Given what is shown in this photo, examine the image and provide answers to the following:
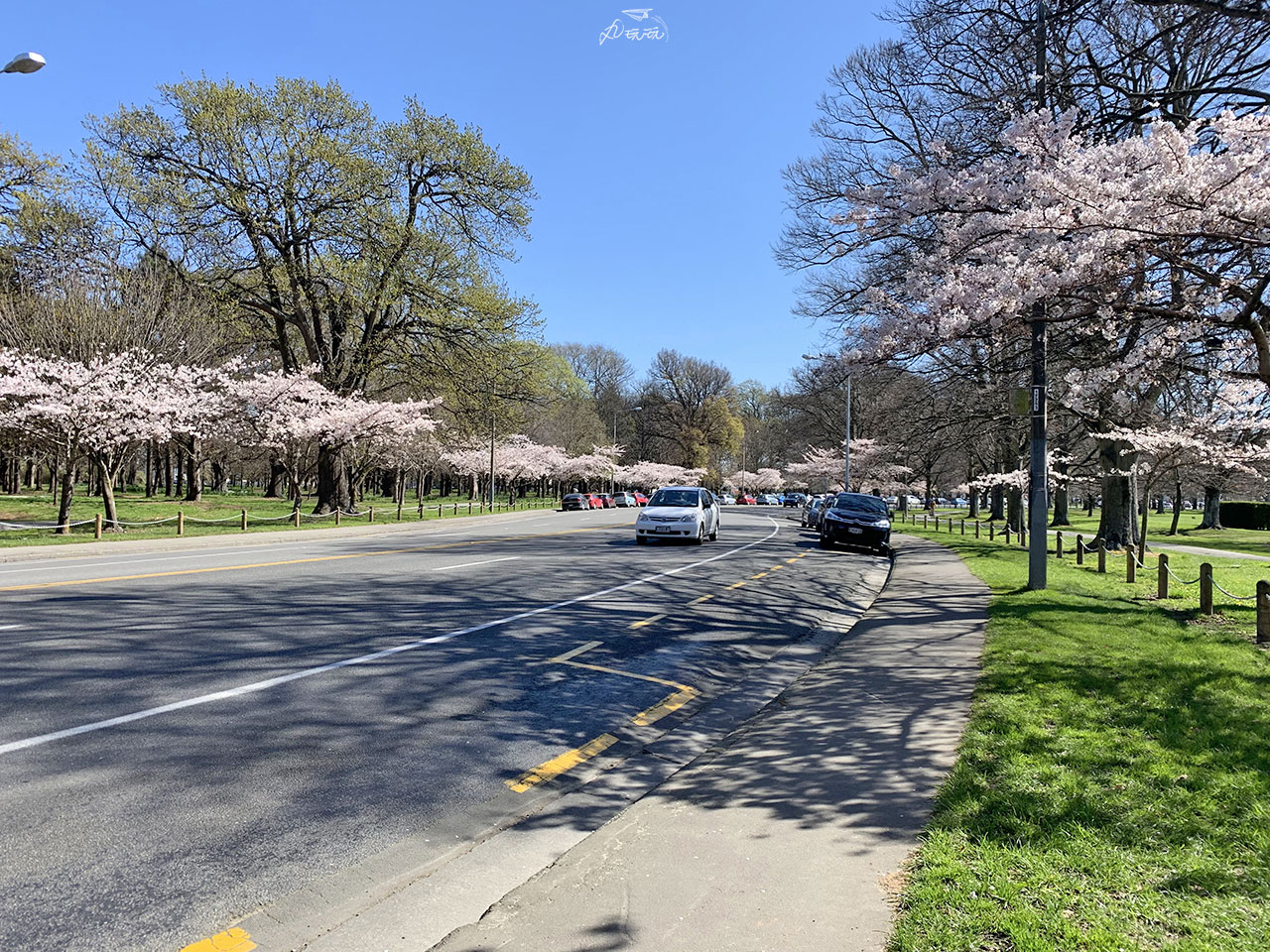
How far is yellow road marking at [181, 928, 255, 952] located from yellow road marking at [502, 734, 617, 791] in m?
1.91

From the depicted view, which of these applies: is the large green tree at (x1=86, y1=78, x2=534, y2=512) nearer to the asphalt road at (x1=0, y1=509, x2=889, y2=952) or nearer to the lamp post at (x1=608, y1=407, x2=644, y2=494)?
the asphalt road at (x1=0, y1=509, x2=889, y2=952)

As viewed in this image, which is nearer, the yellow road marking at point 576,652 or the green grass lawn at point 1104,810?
the green grass lawn at point 1104,810

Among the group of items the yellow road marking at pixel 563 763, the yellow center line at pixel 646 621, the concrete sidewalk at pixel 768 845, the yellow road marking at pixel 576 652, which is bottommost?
the yellow road marking at pixel 563 763

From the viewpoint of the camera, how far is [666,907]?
134 inches

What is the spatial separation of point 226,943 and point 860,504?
80.3ft

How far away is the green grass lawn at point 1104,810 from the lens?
315 cm

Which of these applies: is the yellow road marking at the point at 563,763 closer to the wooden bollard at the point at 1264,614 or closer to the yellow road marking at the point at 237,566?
the wooden bollard at the point at 1264,614

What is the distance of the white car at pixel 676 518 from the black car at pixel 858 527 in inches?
151

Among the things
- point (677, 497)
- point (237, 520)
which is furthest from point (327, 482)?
point (677, 497)

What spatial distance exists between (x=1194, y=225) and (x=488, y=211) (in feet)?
99.6

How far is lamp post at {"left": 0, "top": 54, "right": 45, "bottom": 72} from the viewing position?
40.9ft

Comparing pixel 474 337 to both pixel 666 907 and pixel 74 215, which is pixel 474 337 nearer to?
pixel 74 215

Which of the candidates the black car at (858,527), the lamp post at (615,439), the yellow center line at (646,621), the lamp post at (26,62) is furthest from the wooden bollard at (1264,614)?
the lamp post at (615,439)

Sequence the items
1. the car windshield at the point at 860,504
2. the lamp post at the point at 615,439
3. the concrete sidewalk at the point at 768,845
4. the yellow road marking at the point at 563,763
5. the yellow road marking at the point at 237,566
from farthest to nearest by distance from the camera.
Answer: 1. the lamp post at the point at 615,439
2. the car windshield at the point at 860,504
3. the yellow road marking at the point at 237,566
4. the yellow road marking at the point at 563,763
5. the concrete sidewalk at the point at 768,845
